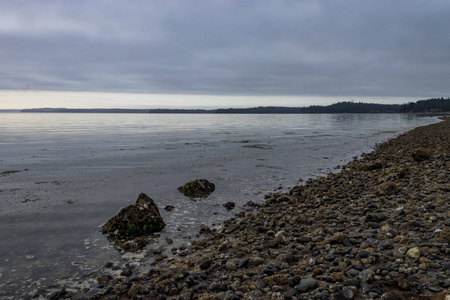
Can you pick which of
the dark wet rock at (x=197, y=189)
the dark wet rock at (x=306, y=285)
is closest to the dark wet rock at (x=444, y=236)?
the dark wet rock at (x=306, y=285)

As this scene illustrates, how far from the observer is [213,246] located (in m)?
8.41

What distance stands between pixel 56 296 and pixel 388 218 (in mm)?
→ 8775

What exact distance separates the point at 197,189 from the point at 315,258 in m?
8.94

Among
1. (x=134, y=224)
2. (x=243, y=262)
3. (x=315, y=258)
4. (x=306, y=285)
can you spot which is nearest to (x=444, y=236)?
(x=315, y=258)

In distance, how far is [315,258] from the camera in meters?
6.28

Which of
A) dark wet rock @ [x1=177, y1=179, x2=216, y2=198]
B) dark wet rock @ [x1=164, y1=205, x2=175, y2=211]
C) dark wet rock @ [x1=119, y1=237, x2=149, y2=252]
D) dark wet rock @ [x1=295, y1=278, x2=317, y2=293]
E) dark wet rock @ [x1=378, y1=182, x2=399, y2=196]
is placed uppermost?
dark wet rock @ [x1=378, y1=182, x2=399, y2=196]

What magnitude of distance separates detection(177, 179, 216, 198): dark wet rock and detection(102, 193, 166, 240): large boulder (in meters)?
4.04

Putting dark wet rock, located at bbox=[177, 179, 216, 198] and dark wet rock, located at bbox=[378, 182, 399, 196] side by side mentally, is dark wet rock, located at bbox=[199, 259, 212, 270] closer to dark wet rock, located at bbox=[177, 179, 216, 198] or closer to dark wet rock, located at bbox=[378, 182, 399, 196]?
dark wet rock, located at bbox=[177, 179, 216, 198]

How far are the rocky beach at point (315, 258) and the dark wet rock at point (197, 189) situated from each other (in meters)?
3.54

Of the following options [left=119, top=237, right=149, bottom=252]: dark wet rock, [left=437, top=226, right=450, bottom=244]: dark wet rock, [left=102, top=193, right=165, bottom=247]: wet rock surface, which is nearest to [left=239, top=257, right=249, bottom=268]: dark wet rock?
[left=119, top=237, right=149, bottom=252]: dark wet rock

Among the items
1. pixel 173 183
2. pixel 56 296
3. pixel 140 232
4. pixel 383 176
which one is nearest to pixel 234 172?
pixel 173 183

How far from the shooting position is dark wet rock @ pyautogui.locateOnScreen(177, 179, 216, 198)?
14.3 metres

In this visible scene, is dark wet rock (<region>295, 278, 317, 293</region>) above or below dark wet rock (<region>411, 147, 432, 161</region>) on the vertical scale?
below

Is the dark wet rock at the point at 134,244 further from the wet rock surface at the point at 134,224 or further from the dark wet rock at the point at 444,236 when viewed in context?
the dark wet rock at the point at 444,236
